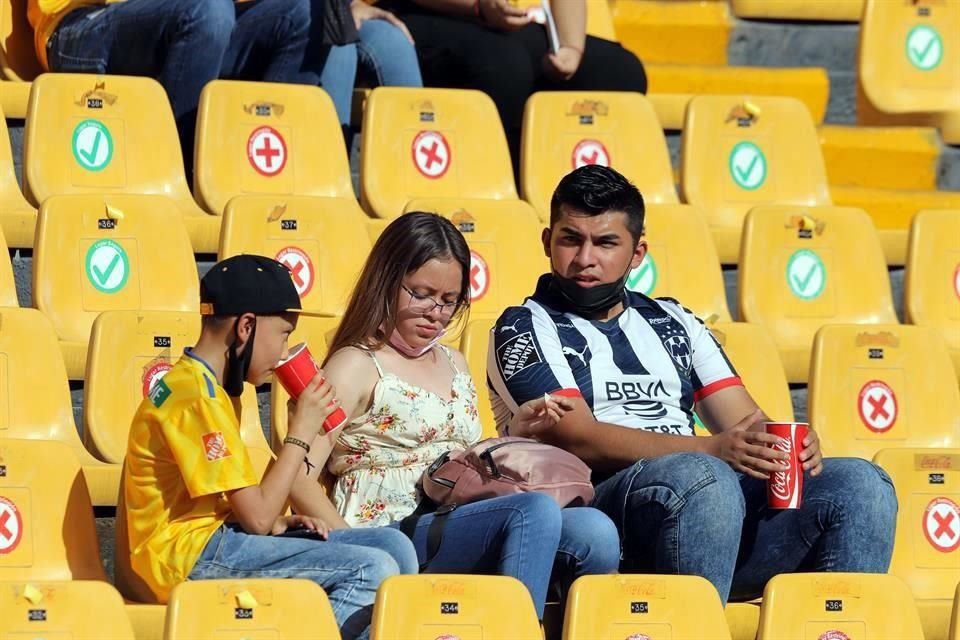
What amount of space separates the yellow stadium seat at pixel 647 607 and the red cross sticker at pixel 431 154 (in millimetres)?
2189

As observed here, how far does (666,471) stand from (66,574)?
1.19 metres

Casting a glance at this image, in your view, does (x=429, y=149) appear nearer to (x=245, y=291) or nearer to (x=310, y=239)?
(x=310, y=239)

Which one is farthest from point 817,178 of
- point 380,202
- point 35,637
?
point 35,637

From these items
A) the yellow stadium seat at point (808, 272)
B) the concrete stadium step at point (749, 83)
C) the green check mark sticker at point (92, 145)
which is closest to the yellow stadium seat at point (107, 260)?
the green check mark sticker at point (92, 145)

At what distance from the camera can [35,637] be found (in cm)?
338

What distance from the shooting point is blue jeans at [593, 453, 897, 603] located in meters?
3.72

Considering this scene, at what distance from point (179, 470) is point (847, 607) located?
1.27 m

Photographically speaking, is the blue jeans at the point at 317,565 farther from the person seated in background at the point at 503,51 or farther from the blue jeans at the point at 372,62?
the person seated in background at the point at 503,51

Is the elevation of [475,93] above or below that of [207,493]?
above

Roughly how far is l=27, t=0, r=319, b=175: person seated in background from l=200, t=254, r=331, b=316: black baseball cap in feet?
6.13

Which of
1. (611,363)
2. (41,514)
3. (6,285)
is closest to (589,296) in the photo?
(611,363)

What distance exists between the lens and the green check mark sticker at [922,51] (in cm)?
675

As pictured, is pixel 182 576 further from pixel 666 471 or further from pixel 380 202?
pixel 380 202

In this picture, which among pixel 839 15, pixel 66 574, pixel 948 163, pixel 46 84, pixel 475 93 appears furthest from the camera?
pixel 839 15
